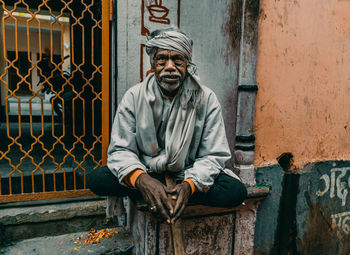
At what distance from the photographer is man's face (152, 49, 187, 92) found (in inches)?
75.8

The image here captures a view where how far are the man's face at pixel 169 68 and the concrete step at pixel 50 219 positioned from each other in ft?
4.66

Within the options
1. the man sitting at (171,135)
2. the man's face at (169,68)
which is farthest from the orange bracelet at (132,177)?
the man's face at (169,68)

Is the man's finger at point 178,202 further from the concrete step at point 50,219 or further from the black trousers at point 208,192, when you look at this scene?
the concrete step at point 50,219

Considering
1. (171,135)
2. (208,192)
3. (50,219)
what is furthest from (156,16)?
(50,219)

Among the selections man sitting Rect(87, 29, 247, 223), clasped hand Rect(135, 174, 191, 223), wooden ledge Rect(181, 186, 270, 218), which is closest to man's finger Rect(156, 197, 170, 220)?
clasped hand Rect(135, 174, 191, 223)

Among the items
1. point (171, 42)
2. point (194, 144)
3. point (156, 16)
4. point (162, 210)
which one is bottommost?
point (162, 210)

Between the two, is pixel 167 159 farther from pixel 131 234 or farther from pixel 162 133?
pixel 131 234

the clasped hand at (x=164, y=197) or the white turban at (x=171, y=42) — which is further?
the white turban at (x=171, y=42)

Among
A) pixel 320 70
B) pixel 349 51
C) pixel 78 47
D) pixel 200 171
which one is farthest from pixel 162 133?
pixel 78 47

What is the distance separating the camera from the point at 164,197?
1.73m

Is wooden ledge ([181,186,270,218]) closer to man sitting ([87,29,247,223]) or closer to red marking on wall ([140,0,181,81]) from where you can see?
man sitting ([87,29,247,223])

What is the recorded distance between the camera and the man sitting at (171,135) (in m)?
1.92

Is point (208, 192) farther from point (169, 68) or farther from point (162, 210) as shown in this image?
point (169, 68)

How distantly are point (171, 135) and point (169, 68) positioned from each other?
469mm
